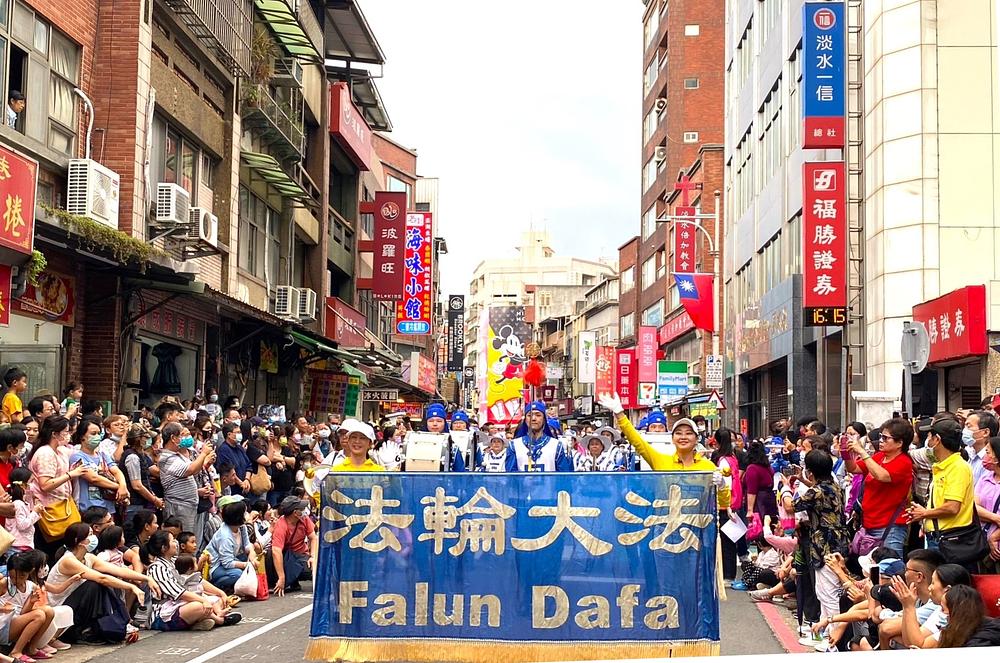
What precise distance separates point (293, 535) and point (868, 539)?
6.91 meters

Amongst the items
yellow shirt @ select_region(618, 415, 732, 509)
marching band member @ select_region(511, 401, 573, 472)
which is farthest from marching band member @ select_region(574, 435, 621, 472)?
yellow shirt @ select_region(618, 415, 732, 509)

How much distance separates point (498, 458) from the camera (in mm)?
13219

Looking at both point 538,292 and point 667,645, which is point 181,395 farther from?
point 538,292

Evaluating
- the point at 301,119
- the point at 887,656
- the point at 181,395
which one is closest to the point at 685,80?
the point at 301,119

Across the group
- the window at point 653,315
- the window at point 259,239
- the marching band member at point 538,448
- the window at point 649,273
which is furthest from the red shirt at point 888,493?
the window at point 649,273

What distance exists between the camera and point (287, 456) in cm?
1895

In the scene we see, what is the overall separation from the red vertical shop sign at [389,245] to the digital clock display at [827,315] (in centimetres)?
2107

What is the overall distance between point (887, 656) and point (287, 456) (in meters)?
16.6

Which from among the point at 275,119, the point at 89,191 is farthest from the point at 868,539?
the point at 275,119

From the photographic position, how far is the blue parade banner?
841 centimetres

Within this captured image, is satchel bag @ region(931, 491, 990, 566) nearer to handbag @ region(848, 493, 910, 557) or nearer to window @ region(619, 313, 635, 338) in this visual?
handbag @ region(848, 493, 910, 557)

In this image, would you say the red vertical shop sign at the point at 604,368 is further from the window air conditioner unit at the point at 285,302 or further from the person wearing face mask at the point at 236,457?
the person wearing face mask at the point at 236,457

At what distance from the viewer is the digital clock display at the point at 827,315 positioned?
2559cm

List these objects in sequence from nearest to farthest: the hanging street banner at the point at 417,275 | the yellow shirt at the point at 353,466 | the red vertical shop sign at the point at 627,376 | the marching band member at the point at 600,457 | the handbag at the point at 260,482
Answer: the yellow shirt at the point at 353,466 < the marching band member at the point at 600,457 < the handbag at the point at 260,482 < the hanging street banner at the point at 417,275 < the red vertical shop sign at the point at 627,376
